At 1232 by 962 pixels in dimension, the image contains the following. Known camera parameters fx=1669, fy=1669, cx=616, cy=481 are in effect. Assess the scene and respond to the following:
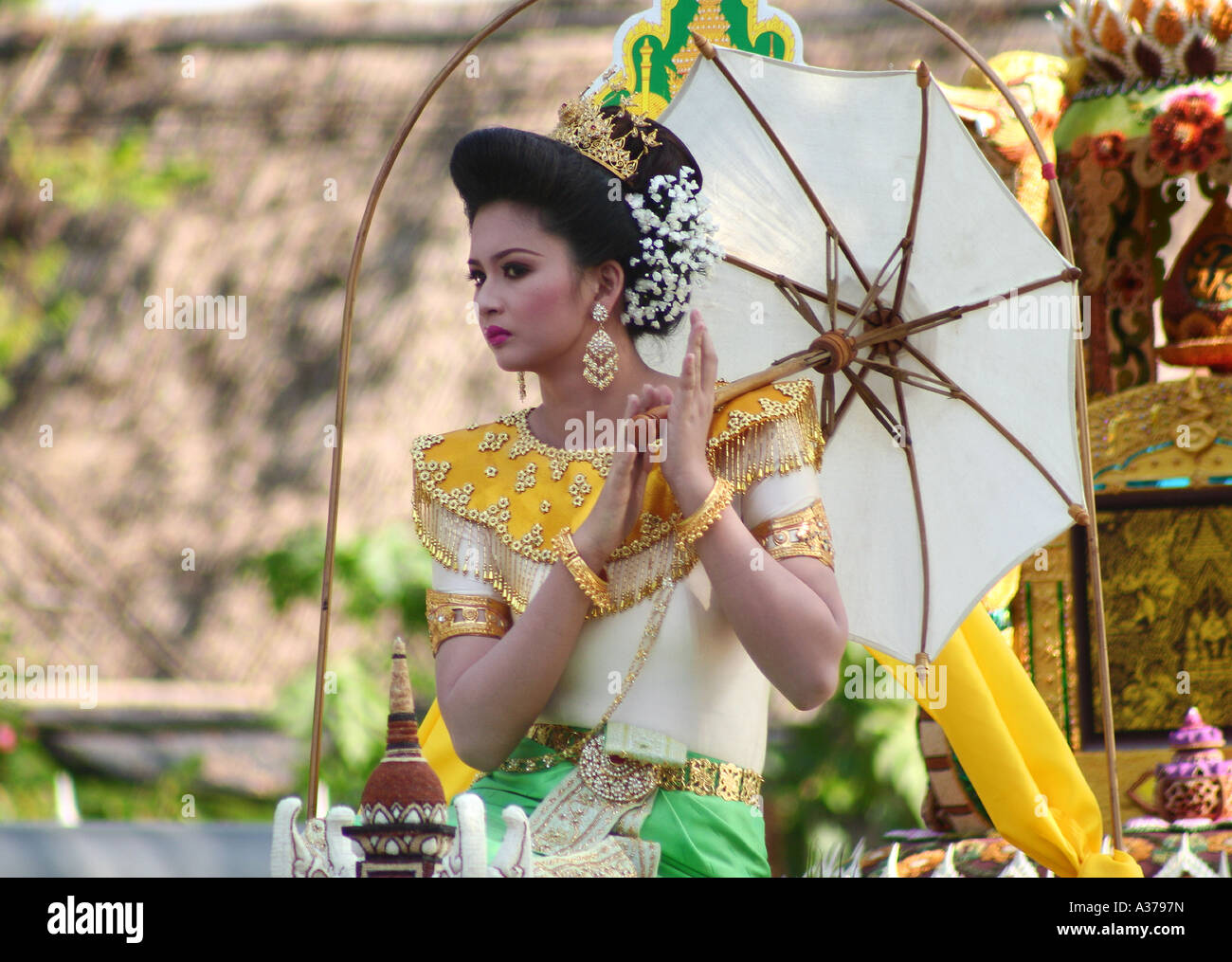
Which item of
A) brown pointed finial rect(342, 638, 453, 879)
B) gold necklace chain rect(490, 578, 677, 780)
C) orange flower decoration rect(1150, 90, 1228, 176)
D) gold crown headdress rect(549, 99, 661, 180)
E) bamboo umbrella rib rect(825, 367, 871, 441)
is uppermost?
orange flower decoration rect(1150, 90, 1228, 176)

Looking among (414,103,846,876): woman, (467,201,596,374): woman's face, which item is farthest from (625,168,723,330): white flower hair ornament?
(467,201,596,374): woman's face

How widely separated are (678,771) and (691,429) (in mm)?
582

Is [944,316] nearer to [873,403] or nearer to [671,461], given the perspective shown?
[873,403]

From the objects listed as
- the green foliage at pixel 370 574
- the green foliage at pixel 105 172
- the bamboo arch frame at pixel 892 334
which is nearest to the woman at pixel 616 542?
the bamboo arch frame at pixel 892 334

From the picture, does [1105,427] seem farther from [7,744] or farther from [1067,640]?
[7,744]

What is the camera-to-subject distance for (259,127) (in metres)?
7.96

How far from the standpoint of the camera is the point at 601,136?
283 centimetres

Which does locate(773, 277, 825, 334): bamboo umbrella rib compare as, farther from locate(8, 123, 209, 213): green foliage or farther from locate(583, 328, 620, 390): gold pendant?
locate(8, 123, 209, 213): green foliage

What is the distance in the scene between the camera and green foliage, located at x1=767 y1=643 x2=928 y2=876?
6492 mm

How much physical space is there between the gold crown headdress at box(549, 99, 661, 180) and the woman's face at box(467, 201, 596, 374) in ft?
0.50

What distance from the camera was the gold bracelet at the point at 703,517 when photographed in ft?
8.29

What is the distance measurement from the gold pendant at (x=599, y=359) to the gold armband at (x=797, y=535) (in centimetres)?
37
